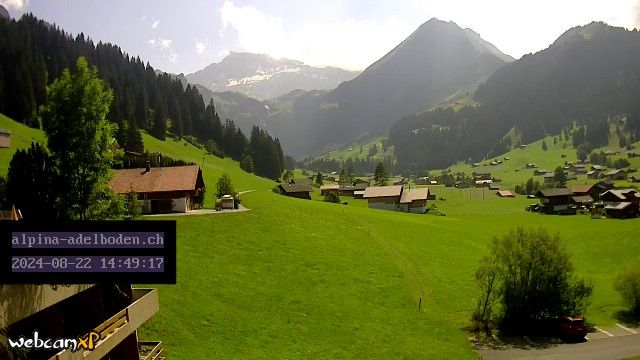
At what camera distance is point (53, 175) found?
31.2 m

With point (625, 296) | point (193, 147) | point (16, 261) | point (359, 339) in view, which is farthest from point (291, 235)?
point (193, 147)

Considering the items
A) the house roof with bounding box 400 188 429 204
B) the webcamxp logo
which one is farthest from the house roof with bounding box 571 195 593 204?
the webcamxp logo

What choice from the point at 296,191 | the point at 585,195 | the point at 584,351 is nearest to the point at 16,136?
the point at 296,191

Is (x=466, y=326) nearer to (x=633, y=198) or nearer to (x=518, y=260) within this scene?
(x=518, y=260)

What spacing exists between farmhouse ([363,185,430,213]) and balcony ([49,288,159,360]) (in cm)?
11138

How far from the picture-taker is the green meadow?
38.5 metres

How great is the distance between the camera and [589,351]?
146ft

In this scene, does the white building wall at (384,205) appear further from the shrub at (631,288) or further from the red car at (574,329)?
the red car at (574,329)

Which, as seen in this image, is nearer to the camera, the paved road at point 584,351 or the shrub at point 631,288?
the paved road at point 584,351

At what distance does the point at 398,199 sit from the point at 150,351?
11160cm

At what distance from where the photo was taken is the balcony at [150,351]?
86.5 ft

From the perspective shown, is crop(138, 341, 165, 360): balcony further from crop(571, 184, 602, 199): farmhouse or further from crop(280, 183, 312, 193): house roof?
crop(571, 184, 602, 199): farmhouse

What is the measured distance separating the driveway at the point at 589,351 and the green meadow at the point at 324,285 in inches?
144

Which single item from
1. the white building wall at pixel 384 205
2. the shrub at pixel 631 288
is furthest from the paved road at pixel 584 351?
the white building wall at pixel 384 205
